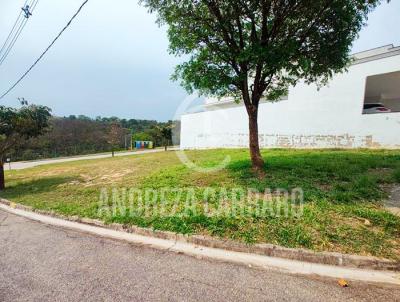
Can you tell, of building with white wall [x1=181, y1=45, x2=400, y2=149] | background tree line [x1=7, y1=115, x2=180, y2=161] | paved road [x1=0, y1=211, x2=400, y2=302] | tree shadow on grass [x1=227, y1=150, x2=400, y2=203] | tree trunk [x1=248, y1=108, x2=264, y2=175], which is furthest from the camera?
background tree line [x1=7, y1=115, x2=180, y2=161]

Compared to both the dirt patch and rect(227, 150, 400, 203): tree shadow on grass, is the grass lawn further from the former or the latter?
the dirt patch

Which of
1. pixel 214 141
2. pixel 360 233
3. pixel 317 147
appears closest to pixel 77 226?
pixel 360 233

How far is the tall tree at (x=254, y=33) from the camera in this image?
21.4 ft

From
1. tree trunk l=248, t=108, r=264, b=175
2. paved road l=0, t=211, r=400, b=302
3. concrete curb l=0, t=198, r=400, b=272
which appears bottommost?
paved road l=0, t=211, r=400, b=302

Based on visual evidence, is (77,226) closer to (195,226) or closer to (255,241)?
(195,226)

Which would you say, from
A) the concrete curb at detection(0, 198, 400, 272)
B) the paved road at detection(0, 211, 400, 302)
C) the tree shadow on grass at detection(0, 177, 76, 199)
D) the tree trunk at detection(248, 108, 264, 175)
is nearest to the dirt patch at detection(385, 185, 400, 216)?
the concrete curb at detection(0, 198, 400, 272)

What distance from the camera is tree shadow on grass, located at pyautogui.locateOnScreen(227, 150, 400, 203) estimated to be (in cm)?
525

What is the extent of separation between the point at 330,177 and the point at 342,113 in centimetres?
713

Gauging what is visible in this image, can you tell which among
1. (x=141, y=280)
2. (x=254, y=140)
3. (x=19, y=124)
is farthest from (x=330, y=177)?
(x=19, y=124)

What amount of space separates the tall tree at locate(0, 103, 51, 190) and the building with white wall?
12535 mm

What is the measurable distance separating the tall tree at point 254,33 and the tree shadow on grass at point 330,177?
1759 millimetres

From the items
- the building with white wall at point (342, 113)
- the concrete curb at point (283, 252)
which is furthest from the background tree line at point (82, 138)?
the concrete curb at point (283, 252)

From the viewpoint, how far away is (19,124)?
34.1ft

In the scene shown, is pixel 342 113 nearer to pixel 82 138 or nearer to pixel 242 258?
pixel 242 258
